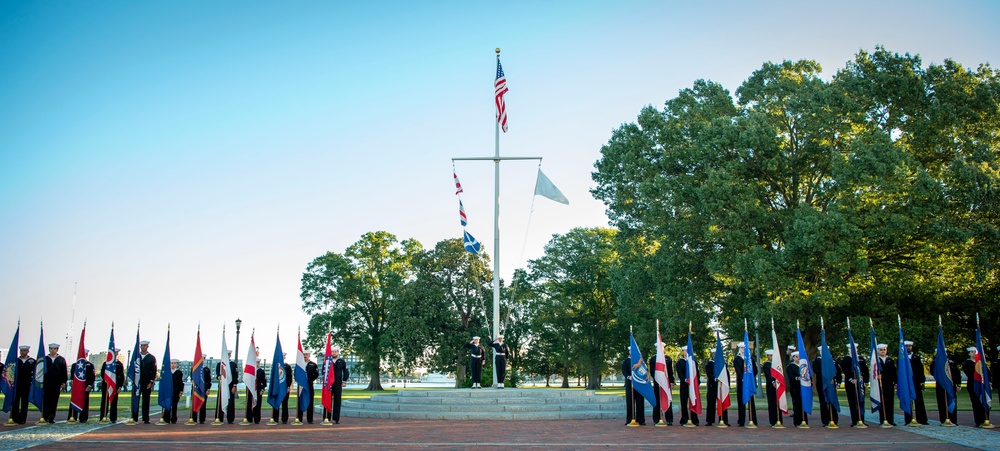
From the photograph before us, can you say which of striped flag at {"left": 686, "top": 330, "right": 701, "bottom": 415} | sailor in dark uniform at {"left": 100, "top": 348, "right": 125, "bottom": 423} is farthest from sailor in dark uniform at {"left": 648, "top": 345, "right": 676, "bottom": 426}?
sailor in dark uniform at {"left": 100, "top": 348, "right": 125, "bottom": 423}

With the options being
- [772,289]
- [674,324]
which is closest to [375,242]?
[674,324]

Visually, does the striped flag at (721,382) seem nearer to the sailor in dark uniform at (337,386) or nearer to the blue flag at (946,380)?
the blue flag at (946,380)

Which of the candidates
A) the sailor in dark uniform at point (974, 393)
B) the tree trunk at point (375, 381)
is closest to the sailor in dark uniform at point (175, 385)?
the sailor in dark uniform at point (974, 393)

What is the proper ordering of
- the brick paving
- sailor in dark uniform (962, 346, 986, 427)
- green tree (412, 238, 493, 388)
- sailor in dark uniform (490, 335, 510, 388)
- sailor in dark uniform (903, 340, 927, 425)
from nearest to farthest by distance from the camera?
the brick paving, sailor in dark uniform (962, 346, 986, 427), sailor in dark uniform (903, 340, 927, 425), sailor in dark uniform (490, 335, 510, 388), green tree (412, 238, 493, 388)

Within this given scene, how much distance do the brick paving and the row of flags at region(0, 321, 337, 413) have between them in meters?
0.87

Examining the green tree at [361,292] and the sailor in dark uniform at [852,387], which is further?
the green tree at [361,292]

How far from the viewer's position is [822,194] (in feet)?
93.2

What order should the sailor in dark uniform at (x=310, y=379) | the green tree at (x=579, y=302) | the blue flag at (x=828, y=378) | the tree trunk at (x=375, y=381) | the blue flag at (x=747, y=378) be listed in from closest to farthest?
the blue flag at (x=828, y=378) < the blue flag at (x=747, y=378) < the sailor in dark uniform at (x=310, y=379) < the tree trunk at (x=375, y=381) < the green tree at (x=579, y=302)

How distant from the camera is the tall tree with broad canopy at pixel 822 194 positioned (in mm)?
24047

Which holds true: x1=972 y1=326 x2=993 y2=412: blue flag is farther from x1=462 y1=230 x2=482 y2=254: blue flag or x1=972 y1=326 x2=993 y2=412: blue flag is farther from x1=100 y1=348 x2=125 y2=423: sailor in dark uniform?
x1=100 y1=348 x2=125 y2=423: sailor in dark uniform

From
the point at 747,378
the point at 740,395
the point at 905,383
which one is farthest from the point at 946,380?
the point at 740,395

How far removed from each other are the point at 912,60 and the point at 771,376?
643 inches

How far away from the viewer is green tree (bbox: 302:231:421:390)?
49250 millimetres

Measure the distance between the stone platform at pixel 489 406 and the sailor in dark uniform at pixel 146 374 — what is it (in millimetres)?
5104
